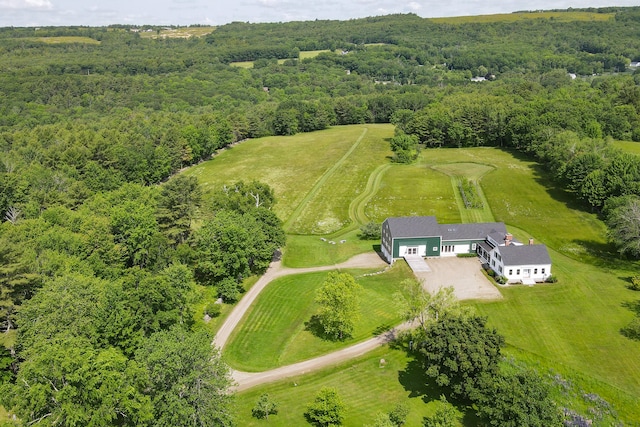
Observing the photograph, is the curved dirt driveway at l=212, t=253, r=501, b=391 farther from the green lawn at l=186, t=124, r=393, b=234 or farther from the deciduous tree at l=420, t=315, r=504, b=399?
the green lawn at l=186, t=124, r=393, b=234

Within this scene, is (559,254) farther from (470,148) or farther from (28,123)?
(28,123)

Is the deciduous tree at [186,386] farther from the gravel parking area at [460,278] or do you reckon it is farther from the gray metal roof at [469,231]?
the gray metal roof at [469,231]

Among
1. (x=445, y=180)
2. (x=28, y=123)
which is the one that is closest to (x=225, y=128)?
(x=28, y=123)

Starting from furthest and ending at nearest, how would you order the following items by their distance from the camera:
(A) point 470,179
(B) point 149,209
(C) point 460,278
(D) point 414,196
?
1. (A) point 470,179
2. (D) point 414,196
3. (B) point 149,209
4. (C) point 460,278

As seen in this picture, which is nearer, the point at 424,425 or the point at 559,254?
the point at 424,425

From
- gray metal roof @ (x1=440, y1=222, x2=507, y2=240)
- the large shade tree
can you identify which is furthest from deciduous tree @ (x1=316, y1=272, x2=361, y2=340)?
the large shade tree

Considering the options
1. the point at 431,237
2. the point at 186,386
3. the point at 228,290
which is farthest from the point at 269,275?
the point at 186,386

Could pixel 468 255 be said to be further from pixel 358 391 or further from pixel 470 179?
pixel 470 179
